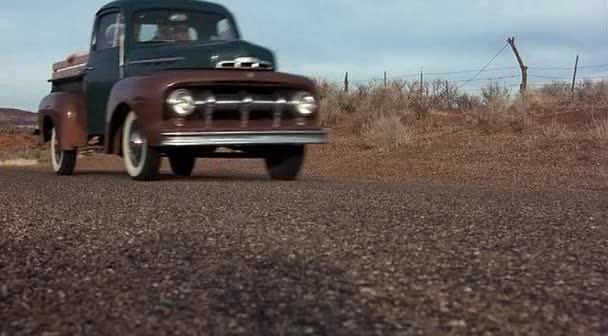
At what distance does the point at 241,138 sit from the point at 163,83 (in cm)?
95

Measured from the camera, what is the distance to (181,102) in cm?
806

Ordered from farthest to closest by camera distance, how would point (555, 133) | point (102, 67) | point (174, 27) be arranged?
point (555, 133) → point (102, 67) → point (174, 27)

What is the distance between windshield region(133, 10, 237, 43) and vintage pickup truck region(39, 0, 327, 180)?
1 cm

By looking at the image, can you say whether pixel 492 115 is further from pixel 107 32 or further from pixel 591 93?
pixel 107 32

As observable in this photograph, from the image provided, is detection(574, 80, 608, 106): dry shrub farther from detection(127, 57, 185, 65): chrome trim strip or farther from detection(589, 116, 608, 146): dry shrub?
detection(127, 57, 185, 65): chrome trim strip

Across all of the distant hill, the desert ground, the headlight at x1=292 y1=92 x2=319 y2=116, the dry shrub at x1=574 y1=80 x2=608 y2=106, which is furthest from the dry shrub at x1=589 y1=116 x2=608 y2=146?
the distant hill

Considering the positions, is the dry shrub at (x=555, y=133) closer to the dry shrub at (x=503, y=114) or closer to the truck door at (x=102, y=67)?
the dry shrub at (x=503, y=114)

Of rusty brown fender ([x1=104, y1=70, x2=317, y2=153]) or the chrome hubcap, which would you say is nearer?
rusty brown fender ([x1=104, y1=70, x2=317, y2=153])

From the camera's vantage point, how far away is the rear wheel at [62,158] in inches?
450

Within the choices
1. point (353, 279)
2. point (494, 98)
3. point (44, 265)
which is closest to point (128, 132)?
point (44, 265)

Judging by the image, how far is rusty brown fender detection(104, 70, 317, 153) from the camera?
806cm

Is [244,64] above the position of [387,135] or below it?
above

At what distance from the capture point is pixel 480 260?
11.1 ft

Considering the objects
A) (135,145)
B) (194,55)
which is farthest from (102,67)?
(194,55)
